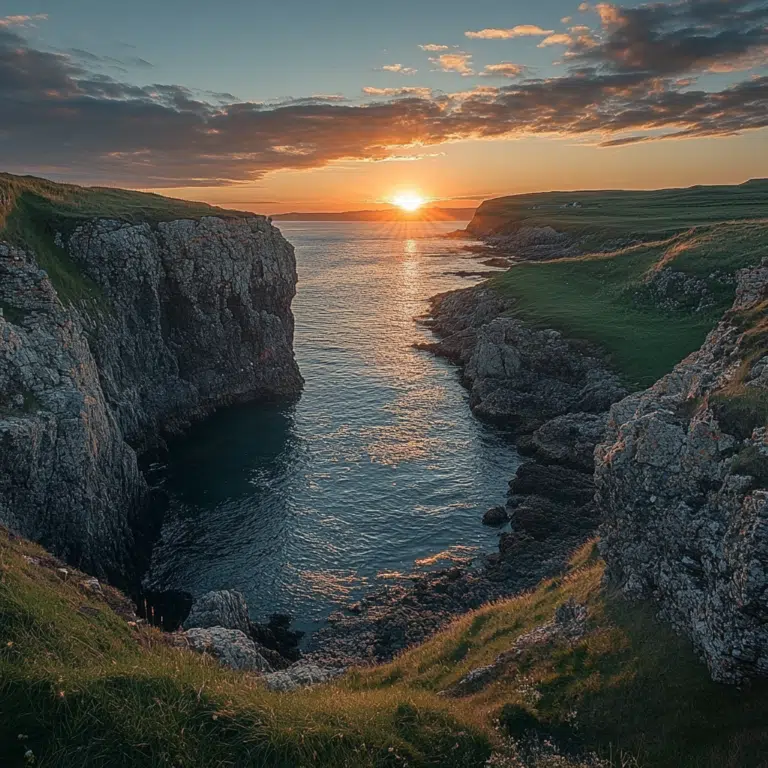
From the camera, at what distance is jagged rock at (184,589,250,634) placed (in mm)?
30375

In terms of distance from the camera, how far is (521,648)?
2102 cm

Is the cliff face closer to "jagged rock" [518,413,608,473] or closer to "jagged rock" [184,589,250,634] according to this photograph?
"jagged rock" [184,589,250,634]

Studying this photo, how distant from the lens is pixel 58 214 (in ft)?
187

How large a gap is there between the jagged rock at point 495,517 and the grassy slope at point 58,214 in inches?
1564

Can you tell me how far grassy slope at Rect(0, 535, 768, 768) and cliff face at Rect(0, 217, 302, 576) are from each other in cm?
1128

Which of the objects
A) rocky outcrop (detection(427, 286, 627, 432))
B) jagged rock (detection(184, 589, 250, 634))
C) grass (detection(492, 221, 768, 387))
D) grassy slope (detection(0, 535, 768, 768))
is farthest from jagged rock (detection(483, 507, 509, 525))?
grass (detection(492, 221, 768, 387))

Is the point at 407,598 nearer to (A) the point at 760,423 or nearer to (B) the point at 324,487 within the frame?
(B) the point at 324,487

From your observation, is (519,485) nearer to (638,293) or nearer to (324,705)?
(324,705)

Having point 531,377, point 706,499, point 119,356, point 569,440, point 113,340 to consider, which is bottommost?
Answer: point 569,440

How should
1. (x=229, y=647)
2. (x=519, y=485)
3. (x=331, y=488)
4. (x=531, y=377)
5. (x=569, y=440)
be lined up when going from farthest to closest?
(x=531, y=377)
(x=569, y=440)
(x=331, y=488)
(x=519, y=485)
(x=229, y=647)

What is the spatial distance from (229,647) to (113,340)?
39.3m

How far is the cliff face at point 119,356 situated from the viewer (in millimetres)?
32750

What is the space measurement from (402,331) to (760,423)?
290 ft

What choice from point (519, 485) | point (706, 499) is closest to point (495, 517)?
point (519, 485)
